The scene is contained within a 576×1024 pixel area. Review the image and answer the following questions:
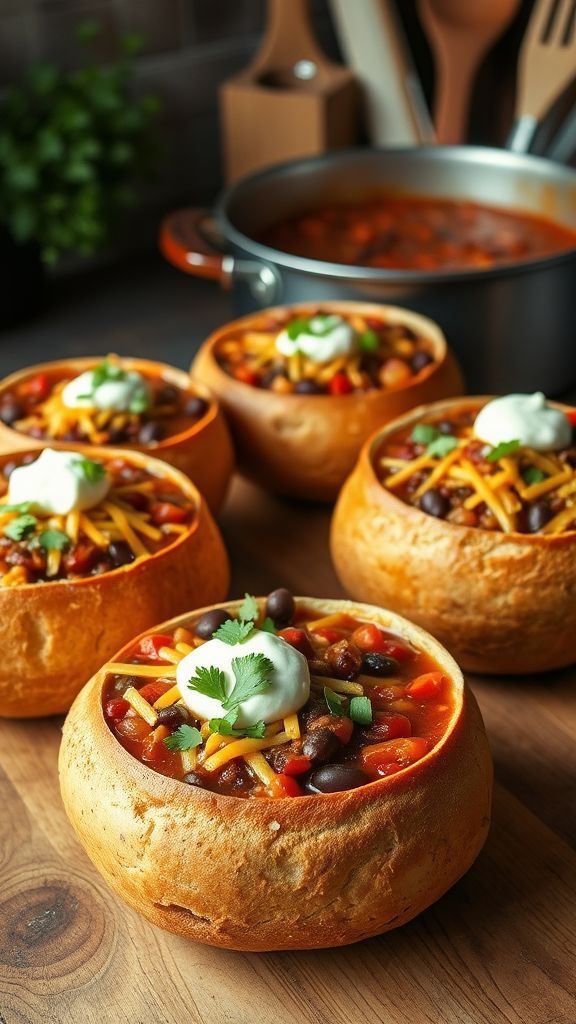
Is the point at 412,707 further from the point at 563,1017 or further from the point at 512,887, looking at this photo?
the point at 563,1017

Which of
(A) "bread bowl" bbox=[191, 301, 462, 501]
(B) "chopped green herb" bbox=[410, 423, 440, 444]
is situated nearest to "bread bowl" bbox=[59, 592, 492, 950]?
(B) "chopped green herb" bbox=[410, 423, 440, 444]

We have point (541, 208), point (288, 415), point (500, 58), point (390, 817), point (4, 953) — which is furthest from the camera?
point (500, 58)

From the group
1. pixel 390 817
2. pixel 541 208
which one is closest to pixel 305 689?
pixel 390 817

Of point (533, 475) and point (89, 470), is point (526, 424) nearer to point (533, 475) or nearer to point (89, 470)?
point (533, 475)

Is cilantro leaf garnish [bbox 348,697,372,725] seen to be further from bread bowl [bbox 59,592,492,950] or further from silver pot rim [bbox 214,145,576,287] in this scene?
silver pot rim [bbox 214,145,576,287]

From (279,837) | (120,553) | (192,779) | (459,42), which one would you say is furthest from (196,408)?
(459,42)

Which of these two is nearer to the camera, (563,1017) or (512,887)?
(563,1017)
